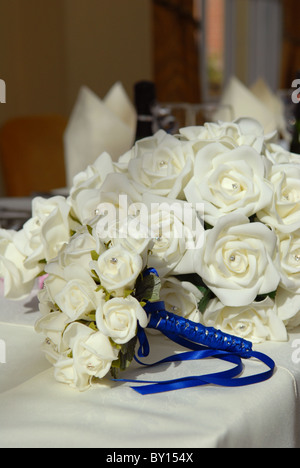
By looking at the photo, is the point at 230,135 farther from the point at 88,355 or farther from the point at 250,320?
the point at 88,355

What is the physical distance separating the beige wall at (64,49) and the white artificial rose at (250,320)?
277cm

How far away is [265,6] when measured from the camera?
23.0ft

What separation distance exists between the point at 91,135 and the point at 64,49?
2.25 m

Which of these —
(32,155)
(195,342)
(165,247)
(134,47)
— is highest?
(134,47)

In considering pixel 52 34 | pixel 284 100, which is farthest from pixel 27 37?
pixel 284 100

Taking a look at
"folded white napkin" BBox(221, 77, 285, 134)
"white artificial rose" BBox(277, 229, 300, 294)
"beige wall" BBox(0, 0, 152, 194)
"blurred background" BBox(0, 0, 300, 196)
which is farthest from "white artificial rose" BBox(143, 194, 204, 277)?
"beige wall" BBox(0, 0, 152, 194)

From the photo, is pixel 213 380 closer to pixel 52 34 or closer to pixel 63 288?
pixel 63 288

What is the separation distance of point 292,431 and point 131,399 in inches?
6.3

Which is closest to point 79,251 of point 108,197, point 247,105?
point 108,197

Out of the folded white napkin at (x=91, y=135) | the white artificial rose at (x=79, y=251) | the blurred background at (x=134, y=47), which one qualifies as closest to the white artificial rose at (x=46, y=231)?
the white artificial rose at (x=79, y=251)

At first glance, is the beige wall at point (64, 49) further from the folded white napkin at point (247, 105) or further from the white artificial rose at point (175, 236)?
the white artificial rose at point (175, 236)

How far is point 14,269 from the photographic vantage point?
2.58ft

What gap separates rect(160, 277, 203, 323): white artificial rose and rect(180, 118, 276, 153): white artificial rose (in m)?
0.17

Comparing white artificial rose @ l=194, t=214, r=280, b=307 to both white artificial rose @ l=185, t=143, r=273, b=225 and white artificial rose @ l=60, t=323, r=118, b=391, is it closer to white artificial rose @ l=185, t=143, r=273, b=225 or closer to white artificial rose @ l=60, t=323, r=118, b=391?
white artificial rose @ l=185, t=143, r=273, b=225
